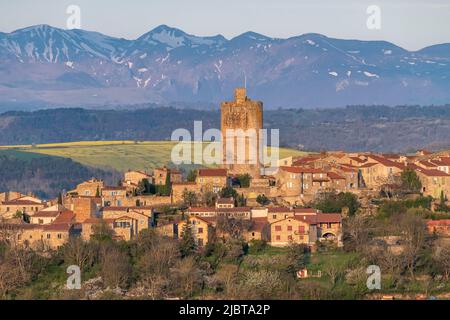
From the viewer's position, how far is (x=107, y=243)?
47094 mm

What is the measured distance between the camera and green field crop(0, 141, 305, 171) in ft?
297

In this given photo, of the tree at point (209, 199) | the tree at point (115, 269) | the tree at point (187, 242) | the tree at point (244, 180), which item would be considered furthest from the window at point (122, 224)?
the tree at point (244, 180)

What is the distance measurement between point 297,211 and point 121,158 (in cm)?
4633

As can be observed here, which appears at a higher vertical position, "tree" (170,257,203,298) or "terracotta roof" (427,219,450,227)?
"terracotta roof" (427,219,450,227)

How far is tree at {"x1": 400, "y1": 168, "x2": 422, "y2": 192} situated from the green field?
2815 centimetres

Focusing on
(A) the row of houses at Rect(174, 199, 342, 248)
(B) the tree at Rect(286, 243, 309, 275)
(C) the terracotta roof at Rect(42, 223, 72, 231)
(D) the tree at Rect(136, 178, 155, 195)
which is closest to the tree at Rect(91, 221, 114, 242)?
(C) the terracotta roof at Rect(42, 223, 72, 231)

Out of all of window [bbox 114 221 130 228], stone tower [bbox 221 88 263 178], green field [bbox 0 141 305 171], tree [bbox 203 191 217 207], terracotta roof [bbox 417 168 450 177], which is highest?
stone tower [bbox 221 88 263 178]

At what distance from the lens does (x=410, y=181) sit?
5400 cm

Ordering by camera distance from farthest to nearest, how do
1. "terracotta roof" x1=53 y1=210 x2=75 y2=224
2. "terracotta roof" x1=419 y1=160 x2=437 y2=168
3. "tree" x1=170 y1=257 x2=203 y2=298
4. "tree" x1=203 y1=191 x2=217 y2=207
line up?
1. "terracotta roof" x1=419 y1=160 x2=437 y2=168
2. "tree" x1=203 y1=191 x2=217 y2=207
3. "terracotta roof" x1=53 y1=210 x2=75 y2=224
4. "tree" x1=170 y1=257 x2=203 y2=298

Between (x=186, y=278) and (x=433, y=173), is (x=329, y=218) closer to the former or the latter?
(x=433, y=173)

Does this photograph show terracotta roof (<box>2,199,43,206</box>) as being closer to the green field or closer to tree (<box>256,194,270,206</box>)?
tree (<box>256,194,270,206</box>)

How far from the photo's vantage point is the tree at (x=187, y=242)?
1847 inches

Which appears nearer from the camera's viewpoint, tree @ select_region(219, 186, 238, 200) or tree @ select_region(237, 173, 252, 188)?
tree @ select_region(219, 186, 238, 200)

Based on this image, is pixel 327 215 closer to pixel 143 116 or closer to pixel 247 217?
pixel 247 217
